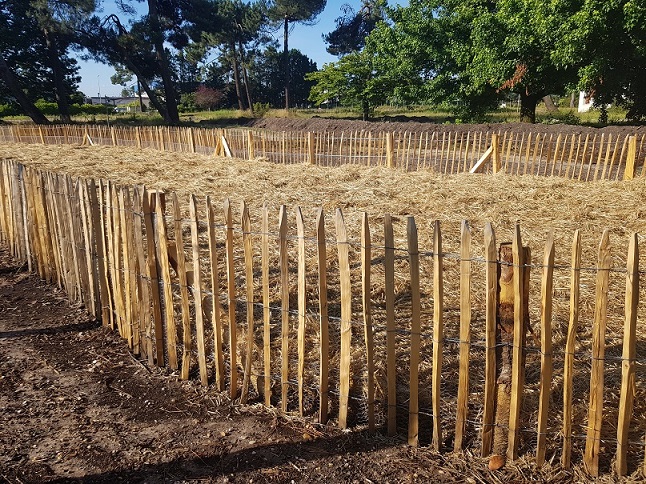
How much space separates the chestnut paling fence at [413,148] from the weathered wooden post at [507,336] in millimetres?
9288

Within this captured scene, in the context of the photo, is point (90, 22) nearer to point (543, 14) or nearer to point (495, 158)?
point (543, 14)

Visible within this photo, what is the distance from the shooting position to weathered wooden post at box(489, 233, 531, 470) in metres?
2.42

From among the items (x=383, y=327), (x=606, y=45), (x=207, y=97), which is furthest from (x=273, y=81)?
(x=383, y=327)

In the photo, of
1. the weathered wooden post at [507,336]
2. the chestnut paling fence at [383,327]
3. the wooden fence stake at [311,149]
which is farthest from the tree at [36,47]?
the weathered wooden post at [507,336]

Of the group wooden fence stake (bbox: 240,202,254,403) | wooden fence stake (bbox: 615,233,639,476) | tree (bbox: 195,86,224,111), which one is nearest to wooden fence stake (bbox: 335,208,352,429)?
wooden fence stake (bbox: 240,202,254,403)

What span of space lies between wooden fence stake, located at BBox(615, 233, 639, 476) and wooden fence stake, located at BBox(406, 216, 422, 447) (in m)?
0.89

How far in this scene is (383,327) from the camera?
3.92 metres

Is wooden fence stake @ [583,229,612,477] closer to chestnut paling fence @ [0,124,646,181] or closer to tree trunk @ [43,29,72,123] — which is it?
chestnut paling fence @ [0,124,646,181]

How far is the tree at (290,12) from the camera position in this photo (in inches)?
1773

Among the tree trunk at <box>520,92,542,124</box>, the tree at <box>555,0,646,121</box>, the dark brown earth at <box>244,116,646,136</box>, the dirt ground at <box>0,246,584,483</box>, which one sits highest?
the tree at <box>555,0,646,121</box>

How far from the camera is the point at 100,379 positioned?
349 cm

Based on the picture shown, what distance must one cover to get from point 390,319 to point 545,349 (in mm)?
728

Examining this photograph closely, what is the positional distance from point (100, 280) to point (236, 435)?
195cm

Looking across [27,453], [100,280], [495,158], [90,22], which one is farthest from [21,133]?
[27,453]
